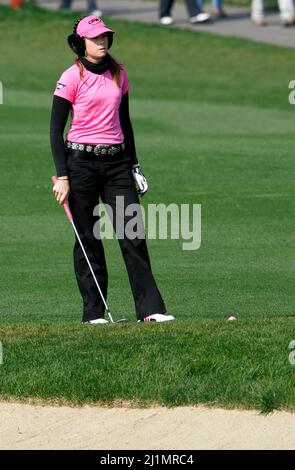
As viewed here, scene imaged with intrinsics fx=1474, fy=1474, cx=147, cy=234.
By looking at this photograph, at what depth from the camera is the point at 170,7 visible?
3159 cm

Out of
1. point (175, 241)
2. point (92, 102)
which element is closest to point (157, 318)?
point (92, 102)

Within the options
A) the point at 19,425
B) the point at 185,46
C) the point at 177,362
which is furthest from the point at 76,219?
the point at 185,46

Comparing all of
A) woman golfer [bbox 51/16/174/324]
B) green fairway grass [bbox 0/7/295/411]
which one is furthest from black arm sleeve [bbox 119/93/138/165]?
green fairway grass [bbox 0/7/295/411]

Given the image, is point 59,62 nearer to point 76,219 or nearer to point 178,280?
point 178,280

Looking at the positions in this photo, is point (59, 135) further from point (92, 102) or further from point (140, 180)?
point (140, 180)

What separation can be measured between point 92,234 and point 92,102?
1.05 meters

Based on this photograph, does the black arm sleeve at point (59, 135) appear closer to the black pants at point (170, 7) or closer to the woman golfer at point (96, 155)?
the woman golfer at point (96, 155)

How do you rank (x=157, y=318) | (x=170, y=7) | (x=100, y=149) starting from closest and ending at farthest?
(x=100, y=149), (x=157, y=318), (x=170, y=7)

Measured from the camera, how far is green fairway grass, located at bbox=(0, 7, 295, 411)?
9281 millimetres

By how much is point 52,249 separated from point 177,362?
17.5 feet

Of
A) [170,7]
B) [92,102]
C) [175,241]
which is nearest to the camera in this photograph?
[92,102]

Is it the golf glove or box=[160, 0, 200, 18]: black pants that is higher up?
box=[160, 0, 200, 18]: black pants

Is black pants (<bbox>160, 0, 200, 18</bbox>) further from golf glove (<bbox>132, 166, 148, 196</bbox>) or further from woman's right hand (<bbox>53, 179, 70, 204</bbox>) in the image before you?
woman's right hand (<bbox>53, 179, 70, 204</bbox>)

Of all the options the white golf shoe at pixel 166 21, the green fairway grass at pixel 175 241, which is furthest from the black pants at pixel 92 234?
the white golf shoe at pixel 166 21
